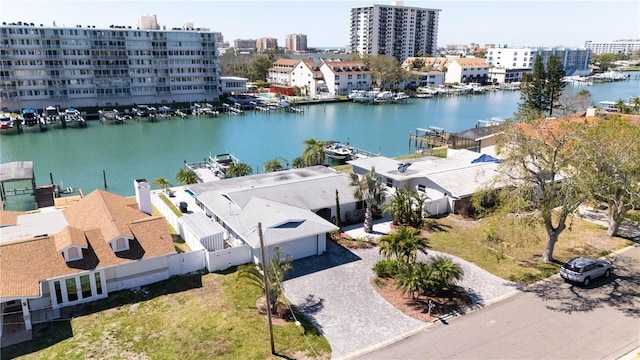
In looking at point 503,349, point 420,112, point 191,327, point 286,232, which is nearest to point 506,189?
point 503,349

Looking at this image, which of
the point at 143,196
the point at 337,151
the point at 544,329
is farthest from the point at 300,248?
the point at 337,151

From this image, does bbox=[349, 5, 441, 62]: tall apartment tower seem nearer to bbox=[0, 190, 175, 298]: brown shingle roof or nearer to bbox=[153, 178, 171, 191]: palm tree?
bbox=[153, 178, 171, 191]: palm tree

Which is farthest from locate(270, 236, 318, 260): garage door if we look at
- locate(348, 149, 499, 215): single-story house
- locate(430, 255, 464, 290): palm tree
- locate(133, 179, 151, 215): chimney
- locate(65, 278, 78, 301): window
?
locate(133, 179, 151, 215): chimney

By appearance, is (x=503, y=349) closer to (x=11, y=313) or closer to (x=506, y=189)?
(x=506, y=189)

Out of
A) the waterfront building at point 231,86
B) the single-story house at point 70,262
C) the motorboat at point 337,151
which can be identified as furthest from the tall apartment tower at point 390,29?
the single-story house at point 70,262

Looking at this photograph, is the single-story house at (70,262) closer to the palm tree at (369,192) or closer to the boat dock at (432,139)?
the palm tree at (369,192)

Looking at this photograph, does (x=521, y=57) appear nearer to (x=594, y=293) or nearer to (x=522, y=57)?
(x=522, y=57)
